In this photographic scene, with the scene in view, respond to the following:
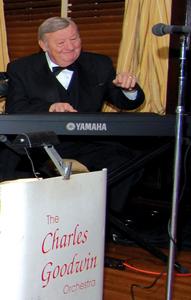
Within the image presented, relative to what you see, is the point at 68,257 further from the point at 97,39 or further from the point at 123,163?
the point at 97,39

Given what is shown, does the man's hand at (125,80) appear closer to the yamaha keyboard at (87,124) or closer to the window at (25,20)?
the yamaha keyboard at (87,124)

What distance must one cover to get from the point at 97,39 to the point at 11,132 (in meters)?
1.65

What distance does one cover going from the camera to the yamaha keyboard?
161 centimetres

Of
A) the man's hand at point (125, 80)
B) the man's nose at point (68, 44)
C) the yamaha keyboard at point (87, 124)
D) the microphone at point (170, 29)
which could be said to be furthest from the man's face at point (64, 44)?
the microphone at point (170, 29)

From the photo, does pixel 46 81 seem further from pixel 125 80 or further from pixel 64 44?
pixel 125 80

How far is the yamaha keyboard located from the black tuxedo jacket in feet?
1.69

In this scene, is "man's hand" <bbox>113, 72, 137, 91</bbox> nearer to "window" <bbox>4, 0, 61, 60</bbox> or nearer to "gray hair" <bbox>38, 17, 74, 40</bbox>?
"gray hair" <bbox>38, 17, 74, 40</bbox>

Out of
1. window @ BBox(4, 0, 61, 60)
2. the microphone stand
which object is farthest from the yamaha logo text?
window @ BBox(4, 0, 61, 60)

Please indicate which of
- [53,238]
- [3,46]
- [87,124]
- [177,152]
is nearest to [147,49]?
[3,46]

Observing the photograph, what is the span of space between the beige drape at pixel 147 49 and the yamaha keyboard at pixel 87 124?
1.06 m

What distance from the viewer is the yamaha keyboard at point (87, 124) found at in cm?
161

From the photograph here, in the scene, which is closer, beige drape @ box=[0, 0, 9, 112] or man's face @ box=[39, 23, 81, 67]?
man's face @ box=[39, 23, 81, 67]

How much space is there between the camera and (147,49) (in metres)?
2.77

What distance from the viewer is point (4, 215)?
1.16 m
